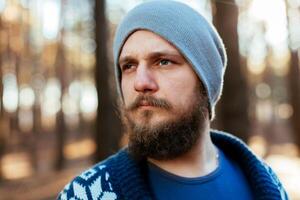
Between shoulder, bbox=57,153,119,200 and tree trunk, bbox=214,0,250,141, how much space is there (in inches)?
201

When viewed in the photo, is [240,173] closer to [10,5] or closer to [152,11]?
[152,11]

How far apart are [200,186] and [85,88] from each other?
44234 mm

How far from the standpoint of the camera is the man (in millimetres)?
2395

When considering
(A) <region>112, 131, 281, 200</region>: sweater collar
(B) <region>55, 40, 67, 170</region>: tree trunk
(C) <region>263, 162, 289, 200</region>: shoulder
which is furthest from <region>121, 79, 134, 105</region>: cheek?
(B) <region>55, 40, 67, 170</region>: tree trunk

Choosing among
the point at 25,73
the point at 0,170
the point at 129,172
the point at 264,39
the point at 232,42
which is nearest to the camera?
the point at 129,172

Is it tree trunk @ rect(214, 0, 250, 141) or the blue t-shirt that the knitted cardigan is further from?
tree trunk @ rect(214, 0, 250, 141)

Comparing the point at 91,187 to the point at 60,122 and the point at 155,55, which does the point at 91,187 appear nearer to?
the point at 155,55

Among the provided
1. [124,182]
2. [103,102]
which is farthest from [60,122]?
[124,182]

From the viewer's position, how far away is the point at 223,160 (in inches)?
109

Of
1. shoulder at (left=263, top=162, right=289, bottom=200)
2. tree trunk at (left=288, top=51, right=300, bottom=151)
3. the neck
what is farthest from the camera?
tree trunk at (left=288, top=51, right=300, bottom=151)

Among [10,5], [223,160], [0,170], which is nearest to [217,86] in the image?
[223,160]

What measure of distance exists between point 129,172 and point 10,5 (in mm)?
23301

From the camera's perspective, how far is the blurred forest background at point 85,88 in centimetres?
748

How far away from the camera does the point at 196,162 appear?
256 cm
